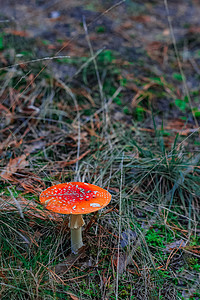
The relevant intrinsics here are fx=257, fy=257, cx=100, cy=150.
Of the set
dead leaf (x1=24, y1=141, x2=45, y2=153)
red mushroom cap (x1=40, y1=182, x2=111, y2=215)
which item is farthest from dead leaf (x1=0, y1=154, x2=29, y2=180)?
red mushroom cap (x1=40, y1=182, x2=111, y2=215)

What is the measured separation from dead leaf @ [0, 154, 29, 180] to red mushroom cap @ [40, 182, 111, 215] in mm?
775

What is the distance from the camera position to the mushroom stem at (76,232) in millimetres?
1781

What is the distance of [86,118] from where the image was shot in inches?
134

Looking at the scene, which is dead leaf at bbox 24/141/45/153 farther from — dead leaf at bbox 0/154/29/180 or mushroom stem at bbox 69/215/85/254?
mushroom stem at bbox 69/215/85/254

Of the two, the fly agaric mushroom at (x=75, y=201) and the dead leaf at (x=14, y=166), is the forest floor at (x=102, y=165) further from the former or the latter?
the fly agaric mushroom at (x=75, y=201)

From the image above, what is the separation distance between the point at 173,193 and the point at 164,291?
844 millimetres

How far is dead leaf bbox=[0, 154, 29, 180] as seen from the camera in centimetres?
234

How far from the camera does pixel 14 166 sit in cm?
248

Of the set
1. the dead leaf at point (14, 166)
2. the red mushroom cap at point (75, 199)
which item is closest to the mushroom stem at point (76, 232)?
the red mushroom cap at point (75, 199)

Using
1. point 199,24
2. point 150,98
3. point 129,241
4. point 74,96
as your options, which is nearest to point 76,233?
point 129,241

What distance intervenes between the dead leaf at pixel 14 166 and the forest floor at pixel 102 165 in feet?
0.04

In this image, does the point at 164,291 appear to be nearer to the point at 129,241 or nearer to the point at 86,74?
the point at 129,241

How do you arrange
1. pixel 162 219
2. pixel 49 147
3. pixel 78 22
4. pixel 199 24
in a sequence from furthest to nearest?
pixel 199 24, pixel 78 22, pixel 49 147, pixel 162 219

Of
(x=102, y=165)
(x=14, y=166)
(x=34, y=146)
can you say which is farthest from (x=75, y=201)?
(x=34, y=146)
